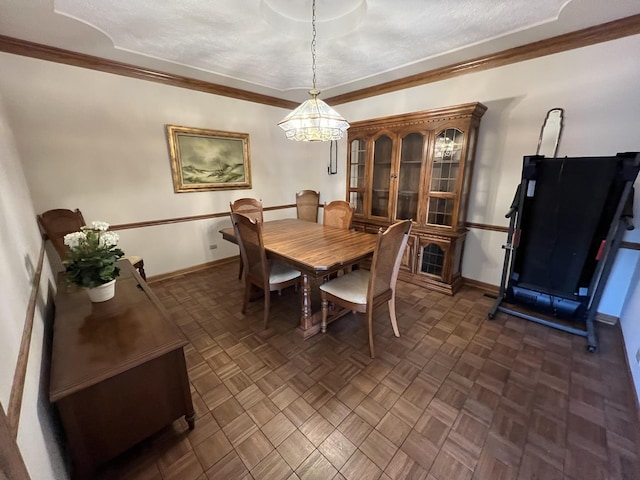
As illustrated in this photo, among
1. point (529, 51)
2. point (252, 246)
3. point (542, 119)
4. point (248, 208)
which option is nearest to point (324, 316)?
point (252, 246)

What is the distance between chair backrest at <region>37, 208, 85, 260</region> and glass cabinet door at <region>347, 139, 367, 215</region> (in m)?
3.04

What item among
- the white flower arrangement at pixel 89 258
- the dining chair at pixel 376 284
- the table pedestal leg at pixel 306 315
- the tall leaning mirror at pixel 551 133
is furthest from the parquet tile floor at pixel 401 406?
the tall leaning mirror at pixel 551 133

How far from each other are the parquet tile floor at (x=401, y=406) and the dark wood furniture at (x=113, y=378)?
198 mm

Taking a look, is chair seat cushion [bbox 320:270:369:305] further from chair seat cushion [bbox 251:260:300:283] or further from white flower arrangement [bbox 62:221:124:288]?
white flower arrangement [bbox 62:221:124:288]

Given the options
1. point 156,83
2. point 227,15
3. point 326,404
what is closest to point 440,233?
point 326,404

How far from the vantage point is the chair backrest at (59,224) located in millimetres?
2400

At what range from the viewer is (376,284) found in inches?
74.3

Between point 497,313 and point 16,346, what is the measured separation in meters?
3.18

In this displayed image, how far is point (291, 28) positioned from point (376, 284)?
2.16 m

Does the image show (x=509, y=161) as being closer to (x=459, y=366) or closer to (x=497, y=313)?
(x=497, y=313)

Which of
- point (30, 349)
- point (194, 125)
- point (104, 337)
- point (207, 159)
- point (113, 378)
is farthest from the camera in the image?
point (207, 159)

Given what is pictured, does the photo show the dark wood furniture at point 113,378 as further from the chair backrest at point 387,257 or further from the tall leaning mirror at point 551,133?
the tall leaning mirror at point 551,133

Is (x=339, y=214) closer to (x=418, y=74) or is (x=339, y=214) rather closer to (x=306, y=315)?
(x=306, y=315)

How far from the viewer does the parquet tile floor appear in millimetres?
1237
